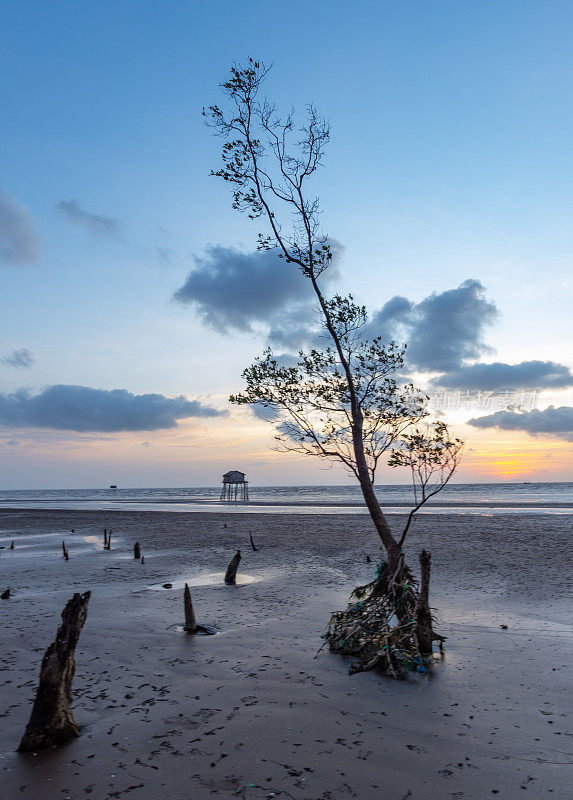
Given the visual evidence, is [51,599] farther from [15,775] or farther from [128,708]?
[15,775]

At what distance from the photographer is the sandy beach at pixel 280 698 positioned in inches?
245

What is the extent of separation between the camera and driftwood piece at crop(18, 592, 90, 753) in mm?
6852

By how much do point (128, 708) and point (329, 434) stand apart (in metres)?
7.22

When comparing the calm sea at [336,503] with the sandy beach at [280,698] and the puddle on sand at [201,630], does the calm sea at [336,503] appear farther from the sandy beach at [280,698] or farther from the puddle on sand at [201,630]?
the puddle on sand at [201,630]

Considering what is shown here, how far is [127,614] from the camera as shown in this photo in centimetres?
1409

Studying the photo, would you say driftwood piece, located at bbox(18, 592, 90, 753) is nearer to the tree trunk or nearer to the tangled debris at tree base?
the tangled debris at tree base

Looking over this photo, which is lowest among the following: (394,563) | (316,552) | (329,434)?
(316,552)

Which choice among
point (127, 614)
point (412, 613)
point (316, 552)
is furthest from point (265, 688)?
point (316, 552)

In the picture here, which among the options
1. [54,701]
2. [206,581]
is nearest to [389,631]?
[54,701]

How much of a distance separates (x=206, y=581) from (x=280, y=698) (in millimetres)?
11121

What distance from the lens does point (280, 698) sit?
28.2ft

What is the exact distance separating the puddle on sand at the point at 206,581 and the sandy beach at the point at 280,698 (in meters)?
0.23

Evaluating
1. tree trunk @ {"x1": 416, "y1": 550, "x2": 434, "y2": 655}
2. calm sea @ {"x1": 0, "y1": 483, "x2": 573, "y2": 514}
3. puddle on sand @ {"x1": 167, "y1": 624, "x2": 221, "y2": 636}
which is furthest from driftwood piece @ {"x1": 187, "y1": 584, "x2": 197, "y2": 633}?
calm sea @ {"x1": 0, "y1": 483, "x2": 573, "y2": 514}

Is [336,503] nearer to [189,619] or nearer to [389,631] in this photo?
[189,619]
